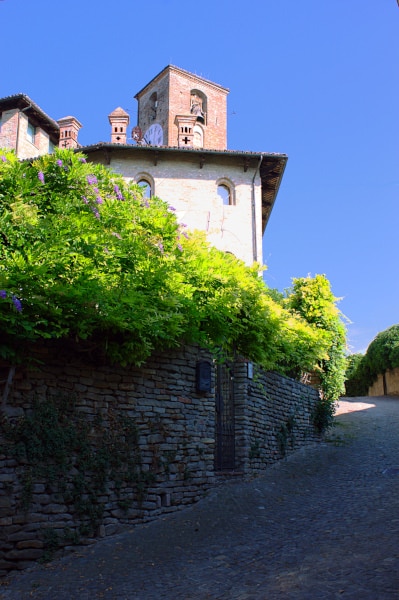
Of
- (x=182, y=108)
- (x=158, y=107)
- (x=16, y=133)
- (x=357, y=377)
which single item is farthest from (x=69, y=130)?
(x=357, y=377)

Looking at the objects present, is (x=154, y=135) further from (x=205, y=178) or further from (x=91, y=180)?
(x=91, y=180)

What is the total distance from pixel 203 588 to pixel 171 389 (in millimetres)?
3720

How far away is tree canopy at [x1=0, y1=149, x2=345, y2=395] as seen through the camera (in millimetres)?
6887

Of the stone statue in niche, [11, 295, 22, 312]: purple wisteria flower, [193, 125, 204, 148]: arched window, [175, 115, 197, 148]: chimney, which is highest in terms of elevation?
the stone statue in niche

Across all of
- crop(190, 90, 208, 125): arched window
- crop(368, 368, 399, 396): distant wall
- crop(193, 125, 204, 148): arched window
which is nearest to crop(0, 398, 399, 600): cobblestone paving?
crop(368, 368, 399, 396): distant wall

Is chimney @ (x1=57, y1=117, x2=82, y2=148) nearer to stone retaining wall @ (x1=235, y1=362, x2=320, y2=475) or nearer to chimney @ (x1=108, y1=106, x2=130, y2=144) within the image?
chimney @ (x1=108, y1=106, x2=130, y2=144)

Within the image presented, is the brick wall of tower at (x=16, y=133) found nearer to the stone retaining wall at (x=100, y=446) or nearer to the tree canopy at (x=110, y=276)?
the tree canopy at (x=110, y=276)

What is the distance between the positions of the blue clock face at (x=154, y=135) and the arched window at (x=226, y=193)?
10.3 metres

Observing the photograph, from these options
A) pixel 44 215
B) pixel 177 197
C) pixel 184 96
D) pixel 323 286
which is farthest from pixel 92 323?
pixel 184 96

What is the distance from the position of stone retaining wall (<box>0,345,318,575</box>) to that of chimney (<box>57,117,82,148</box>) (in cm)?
2010

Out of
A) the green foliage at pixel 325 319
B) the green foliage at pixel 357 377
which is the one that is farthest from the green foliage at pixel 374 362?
the green foliage at pixel 325 319

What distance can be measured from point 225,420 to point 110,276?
3.91m

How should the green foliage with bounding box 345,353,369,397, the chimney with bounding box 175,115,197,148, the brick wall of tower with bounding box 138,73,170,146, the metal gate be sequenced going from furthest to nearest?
the brick wall of tower with bounding box 138,73,170,146 → the green foliage with bounding box 345,353,369,397 → the chimney with bounding box 175,115,197,148 → the metal gate

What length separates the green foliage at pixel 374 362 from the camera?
23.9 metres
